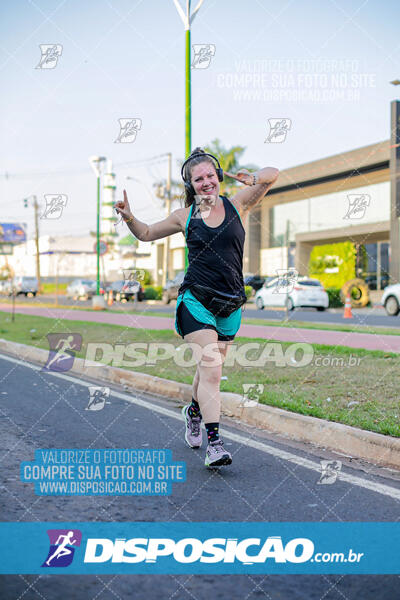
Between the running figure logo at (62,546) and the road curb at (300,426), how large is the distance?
2222 mm

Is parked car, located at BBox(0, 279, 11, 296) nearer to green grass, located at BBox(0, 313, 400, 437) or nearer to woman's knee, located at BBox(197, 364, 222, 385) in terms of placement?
green grass, located at BBox(0, 313, 400, 437)

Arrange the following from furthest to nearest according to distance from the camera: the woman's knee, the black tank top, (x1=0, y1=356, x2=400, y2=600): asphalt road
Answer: the woman's knee → the black tank top → (x1=0, y1=356, x2=400, y2=600): asphalt road

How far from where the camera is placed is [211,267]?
417 centimetres

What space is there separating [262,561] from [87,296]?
4413cm

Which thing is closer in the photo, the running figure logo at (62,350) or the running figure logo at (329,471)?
the running figure logo at (329,471)

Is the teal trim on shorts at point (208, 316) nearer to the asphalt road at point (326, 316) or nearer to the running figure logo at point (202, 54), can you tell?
the running figure logo at point (202, 54)

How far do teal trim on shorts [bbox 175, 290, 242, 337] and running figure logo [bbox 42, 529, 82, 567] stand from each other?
5.18ft

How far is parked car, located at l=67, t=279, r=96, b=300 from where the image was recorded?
46188mm

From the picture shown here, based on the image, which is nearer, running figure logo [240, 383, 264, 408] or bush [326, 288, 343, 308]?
running figure logo [240, 383, 264, 408]

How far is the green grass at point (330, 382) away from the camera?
533 centimetres

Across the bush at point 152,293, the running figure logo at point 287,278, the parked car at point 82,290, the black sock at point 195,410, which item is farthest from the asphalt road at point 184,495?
the parked car at point 82,290

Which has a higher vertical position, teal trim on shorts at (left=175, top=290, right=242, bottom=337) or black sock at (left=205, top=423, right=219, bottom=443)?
teal trim on shorts at (left=175, top=290, right=242, bottom=337)

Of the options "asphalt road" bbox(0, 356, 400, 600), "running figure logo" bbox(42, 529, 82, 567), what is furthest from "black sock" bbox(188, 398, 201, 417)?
"running figure logo" bbox(42, 529, 82, 567)

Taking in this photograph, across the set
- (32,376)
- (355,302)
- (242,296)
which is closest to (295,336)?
(32,376)
